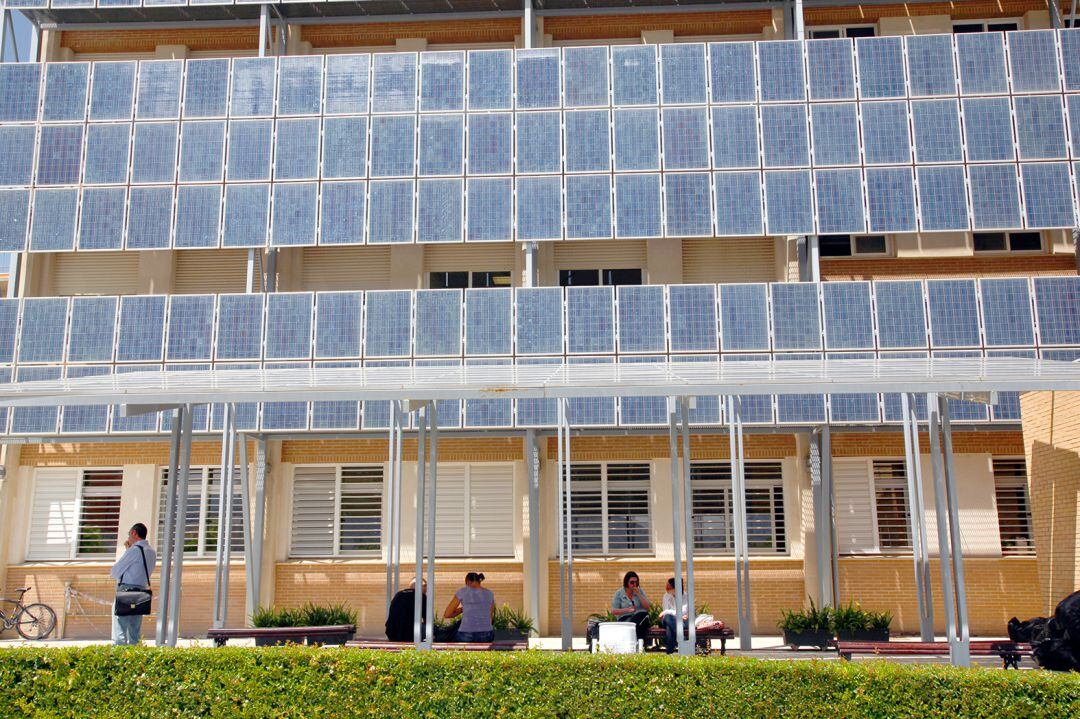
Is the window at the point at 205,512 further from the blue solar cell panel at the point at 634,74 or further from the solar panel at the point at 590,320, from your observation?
the blue solar cell panel at the point at 634,74

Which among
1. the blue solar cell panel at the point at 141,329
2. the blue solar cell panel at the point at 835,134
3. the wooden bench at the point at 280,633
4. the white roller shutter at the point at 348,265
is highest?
the blue solar cell panel at the point at 835,134

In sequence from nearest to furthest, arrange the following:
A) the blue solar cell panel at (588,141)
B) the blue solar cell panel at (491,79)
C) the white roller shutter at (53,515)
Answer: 1. the blue solar cell panel at (588,141)
2. the blue solar cell panel at (491,79)
3. the white roller shutter at (53,515)

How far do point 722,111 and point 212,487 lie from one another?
13.1 meters

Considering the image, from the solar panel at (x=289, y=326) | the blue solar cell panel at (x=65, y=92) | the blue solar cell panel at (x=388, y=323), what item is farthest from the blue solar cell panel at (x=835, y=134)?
the blue solar cell panel at (x=65, y=92)

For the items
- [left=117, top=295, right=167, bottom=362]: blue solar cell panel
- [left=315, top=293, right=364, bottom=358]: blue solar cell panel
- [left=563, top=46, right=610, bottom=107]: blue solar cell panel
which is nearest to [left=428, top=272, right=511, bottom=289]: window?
[left=315, top=293, right=364, bottom=358]: blue solar cell panel

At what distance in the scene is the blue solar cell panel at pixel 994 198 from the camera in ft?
68.1

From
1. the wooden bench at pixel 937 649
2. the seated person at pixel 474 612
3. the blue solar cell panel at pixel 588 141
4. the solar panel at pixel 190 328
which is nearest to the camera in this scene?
the wooden bench at pixel 937 649

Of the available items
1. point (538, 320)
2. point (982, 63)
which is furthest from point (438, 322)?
point (982, 63)

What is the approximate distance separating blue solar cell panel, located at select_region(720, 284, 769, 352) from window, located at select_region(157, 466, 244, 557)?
10.5 metres

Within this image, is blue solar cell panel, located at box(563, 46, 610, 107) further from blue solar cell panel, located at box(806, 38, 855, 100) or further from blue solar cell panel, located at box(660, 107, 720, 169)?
blue solar cell panel, located at box(806, 38, 855, 100)

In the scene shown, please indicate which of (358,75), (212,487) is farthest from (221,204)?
(212,487)

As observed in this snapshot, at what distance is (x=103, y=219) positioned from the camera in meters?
21.9

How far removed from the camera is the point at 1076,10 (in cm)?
2353

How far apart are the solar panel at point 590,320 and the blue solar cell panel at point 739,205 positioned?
262 cm
